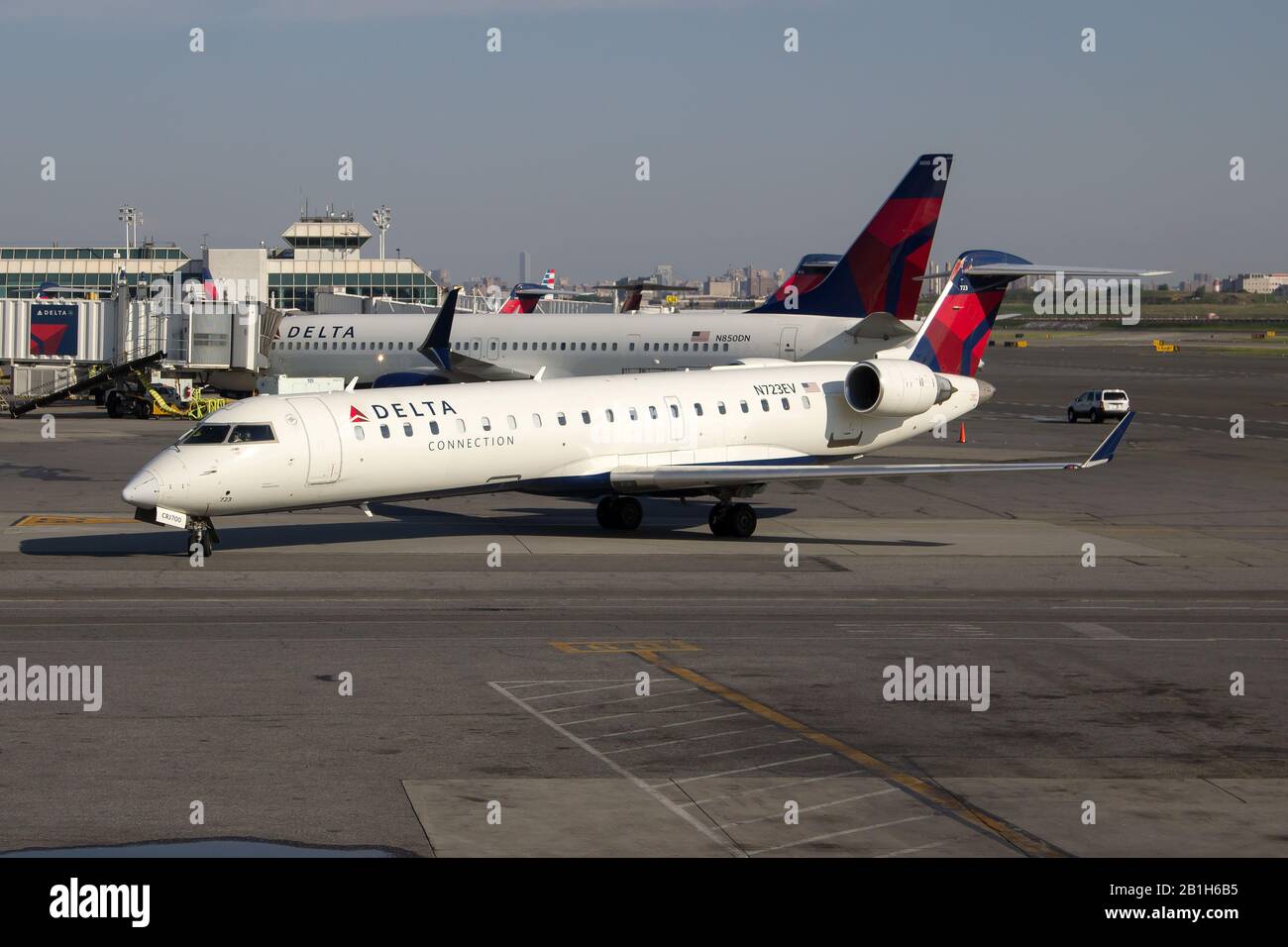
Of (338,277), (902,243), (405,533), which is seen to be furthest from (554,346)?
(338,277)

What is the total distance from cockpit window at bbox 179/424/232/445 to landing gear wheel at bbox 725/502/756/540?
10639mm

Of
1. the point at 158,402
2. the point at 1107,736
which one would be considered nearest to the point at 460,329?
the point at 158,402

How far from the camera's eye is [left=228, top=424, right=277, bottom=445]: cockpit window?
85.5 feet

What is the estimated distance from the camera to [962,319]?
36.9m

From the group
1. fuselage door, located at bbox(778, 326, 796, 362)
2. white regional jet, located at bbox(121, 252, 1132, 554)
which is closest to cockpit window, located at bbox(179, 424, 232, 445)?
white regional jet, located at bbox(121, 252, 1132, 554)

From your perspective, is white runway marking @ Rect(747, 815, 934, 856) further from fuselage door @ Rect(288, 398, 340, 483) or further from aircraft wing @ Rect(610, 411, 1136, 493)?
aircraft wing @ Rect(610, 411, 1136, 493)

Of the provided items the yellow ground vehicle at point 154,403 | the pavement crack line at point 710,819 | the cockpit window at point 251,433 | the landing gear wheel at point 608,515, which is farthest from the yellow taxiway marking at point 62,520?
the yellow ground vehicle at point 154,403

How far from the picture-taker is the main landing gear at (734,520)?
1246 inches

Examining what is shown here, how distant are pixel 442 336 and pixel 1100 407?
104 feet

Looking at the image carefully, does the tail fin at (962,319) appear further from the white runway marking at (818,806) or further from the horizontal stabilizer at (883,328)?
the white runway marking at (818,806)

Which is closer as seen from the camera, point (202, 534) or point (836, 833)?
point (836, 833)

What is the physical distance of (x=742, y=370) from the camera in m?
33.3

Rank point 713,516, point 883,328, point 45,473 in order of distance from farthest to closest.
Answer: point 883,328
point 45,473
point 713,516

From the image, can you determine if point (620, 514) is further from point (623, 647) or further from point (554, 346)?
point (554, 346)
